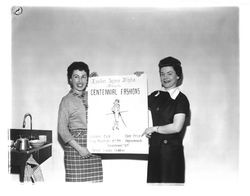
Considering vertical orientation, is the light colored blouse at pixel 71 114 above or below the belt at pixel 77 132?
above

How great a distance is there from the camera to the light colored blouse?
4.28 ft

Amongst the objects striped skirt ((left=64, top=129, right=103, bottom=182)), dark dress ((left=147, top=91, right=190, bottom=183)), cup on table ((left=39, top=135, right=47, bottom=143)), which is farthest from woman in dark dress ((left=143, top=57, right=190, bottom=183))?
cup on table ((left=39, top=135, right=47, bottom=143))

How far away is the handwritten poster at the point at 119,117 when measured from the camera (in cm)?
129

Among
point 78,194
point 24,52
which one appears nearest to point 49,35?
point 24,52

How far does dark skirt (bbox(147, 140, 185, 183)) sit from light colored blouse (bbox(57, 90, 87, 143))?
1.11 feet

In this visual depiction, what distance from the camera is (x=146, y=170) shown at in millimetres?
1301

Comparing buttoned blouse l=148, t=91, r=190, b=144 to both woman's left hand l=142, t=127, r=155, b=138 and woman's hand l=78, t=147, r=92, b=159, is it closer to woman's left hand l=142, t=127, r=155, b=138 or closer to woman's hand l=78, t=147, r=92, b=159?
woman's left hand l=142, t=127, r=155, b=138

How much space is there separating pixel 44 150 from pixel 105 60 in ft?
1.61

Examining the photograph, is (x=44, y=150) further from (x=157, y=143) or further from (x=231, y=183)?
(x=231, y=183)

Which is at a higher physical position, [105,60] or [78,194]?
[105,60]

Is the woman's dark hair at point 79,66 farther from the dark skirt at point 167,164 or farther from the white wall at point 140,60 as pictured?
the dark skirt at point 167,164

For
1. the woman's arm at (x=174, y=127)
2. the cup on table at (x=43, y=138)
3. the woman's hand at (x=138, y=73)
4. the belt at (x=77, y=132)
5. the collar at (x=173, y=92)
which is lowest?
A: the cup on table at (x=43, y=138)

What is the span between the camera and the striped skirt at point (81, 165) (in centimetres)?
130

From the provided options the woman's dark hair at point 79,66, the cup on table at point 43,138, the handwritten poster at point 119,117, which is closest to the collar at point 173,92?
the handwritten poster at point 119,117
